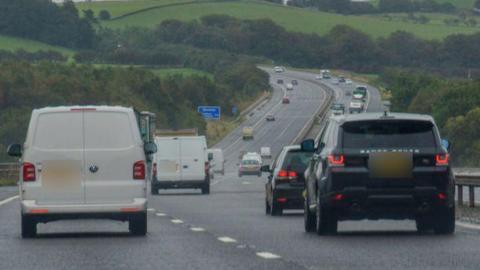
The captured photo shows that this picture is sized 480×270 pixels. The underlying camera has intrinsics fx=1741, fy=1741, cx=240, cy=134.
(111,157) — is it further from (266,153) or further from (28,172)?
(266,153)

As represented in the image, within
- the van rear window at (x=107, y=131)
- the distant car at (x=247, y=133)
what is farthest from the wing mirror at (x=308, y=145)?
the distant car at (x=247, y=133)

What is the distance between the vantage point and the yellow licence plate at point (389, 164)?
74.8ft

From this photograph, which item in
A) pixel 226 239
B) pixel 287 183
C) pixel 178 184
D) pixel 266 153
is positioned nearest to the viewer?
pixel 226 239

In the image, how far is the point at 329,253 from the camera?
65.3 ft

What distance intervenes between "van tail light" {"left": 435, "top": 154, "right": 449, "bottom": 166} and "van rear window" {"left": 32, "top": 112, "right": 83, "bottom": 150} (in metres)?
5.04

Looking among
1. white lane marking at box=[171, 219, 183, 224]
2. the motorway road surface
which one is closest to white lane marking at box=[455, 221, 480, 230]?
the motorway road surface

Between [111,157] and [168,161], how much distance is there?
1256 inches

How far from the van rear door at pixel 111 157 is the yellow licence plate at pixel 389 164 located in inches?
139

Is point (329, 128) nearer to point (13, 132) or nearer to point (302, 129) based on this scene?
point (13, 132)

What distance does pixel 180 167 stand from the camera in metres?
56.3

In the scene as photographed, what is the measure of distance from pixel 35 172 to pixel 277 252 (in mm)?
5369

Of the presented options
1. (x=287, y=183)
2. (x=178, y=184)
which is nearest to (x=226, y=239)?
(x=287, y=183)

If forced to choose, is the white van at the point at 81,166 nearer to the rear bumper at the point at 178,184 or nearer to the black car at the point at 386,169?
the black car at the point at 386,169

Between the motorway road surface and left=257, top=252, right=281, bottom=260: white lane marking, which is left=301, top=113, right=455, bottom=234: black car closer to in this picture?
the motorway road surface
